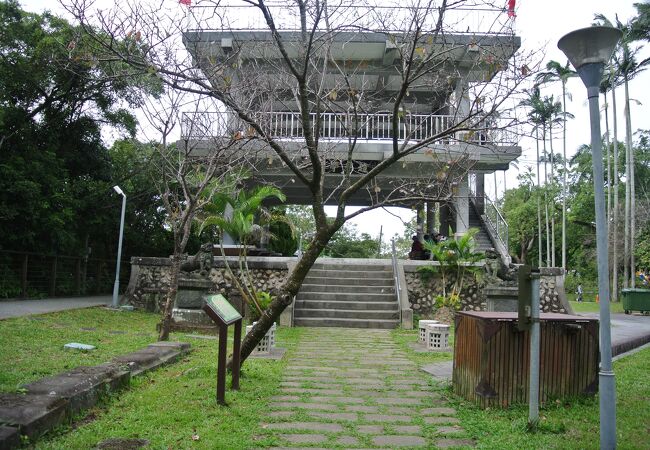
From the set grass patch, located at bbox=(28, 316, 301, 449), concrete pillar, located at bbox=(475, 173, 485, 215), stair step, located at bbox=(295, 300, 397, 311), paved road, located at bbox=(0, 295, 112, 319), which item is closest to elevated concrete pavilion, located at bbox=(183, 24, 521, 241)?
concrete pillar, located at bbox=(475, 173, 485, 215)

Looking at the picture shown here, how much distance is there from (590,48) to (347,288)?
402 inches

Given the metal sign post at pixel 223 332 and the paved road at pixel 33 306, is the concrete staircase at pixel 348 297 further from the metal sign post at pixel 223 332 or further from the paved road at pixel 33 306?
the metal sign post at pixel 223 332

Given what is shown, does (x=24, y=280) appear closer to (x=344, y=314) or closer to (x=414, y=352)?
(x=344, y=314)

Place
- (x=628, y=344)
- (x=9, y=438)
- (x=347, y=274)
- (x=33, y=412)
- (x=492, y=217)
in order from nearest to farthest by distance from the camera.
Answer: (x=9, y=438)
(x=33, y=412)
(x=628, y=344)
(x=347, y=274)
(x=492, y=217)

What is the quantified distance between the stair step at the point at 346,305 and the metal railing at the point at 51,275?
738 cm

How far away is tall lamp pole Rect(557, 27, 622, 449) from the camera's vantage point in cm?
398

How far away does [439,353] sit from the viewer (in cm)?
895

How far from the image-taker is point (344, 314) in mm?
12562

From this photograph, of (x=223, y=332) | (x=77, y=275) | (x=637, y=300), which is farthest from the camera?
(x=637, y=300)

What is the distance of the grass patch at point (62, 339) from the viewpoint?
19.5ft

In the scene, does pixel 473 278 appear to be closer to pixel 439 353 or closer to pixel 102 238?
pixel 439 353

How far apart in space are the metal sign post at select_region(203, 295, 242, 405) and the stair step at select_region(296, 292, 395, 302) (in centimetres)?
727

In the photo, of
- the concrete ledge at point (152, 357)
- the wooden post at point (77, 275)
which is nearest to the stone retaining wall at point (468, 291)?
the concrete ledge at point (152, 357)

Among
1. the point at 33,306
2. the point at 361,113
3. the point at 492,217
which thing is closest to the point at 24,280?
the point at 33,306
